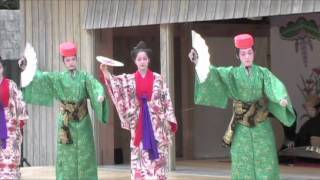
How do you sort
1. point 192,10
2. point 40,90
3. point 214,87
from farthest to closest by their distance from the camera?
point 192,10 < point 40,90 < point 214,87

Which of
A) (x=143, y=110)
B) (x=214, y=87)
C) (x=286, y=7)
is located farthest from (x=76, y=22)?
(x=214, y=87)

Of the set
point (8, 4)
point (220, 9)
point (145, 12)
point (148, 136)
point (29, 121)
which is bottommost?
point (148, 136)

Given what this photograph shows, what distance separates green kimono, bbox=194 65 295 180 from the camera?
22.4 ft

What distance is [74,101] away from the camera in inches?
309

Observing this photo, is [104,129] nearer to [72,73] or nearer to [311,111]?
[311,111]

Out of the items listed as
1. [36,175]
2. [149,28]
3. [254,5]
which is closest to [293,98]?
[149,28]

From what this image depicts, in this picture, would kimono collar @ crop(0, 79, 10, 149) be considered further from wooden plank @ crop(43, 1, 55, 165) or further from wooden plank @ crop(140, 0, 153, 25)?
wooden plank @ crop(43, 1, 55, 165)

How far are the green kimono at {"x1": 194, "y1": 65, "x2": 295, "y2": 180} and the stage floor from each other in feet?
6.17

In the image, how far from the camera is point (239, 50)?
6.94 m

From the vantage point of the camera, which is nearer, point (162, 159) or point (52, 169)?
point (162, 159)

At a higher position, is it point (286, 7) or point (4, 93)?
point (286, 7)

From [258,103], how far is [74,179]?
81.6 inches

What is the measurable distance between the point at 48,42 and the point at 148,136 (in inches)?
163

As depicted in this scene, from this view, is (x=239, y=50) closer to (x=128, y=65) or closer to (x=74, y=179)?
(x=74, y=179)
